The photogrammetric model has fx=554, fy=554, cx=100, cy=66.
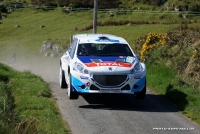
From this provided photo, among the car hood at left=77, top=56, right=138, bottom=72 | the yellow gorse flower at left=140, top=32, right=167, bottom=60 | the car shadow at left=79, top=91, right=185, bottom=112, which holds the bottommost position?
the yellow gorse flower at left=140, top=32, right=167, bottom=60

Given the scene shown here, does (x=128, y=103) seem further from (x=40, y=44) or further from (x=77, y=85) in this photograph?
(x=40, y=44)

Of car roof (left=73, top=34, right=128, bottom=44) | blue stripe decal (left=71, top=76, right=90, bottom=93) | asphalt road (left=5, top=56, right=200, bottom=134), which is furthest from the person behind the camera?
car roof (left=73, top=34, right=128, bottom=44)

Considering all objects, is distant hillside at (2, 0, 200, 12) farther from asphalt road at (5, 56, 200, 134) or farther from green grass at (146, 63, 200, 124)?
asphalt road at (5, 56, 200, 134)

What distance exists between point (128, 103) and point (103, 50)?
1683mm

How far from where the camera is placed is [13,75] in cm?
1920

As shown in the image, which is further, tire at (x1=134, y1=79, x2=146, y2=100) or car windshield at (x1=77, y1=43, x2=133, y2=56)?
car windshield at (x1=77, y1=43, x2=133, y2=56)

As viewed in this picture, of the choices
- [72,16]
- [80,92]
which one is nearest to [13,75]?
[80,92]

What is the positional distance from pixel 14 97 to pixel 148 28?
24732 mm

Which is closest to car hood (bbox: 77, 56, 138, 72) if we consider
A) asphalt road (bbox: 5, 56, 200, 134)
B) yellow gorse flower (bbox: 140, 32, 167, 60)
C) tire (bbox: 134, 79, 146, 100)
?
tire (bbox: 134, 79, 146, 100)

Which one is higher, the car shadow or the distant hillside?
the car shadow

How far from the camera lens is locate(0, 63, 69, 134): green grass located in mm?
9983

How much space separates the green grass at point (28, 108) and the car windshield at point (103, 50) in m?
1.54

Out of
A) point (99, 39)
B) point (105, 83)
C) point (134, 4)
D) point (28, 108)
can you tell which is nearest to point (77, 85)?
point (105, 83)

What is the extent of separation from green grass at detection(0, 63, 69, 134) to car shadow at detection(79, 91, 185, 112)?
1080 millimetres
